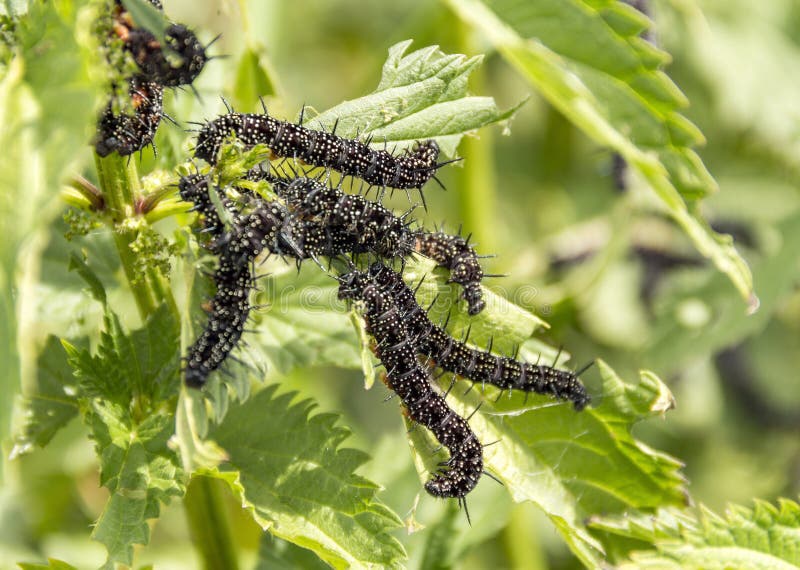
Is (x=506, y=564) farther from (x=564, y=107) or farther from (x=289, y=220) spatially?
(x=564, y=107)

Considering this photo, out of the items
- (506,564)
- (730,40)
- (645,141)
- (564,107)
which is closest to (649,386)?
(645,141)

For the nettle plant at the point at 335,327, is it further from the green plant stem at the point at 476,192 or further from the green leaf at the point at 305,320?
the green plant stem at the point at 476,192

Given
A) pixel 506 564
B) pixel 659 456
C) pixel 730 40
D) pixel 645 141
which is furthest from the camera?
pixel 730 40

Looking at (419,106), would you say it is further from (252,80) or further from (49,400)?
(49,400)

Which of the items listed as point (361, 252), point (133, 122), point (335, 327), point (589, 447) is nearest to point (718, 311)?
point (589, 447)

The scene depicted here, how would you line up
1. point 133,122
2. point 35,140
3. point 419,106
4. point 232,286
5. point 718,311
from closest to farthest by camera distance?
point 35,140, point 133,122, point 232,286, point 419,106, point 718,311

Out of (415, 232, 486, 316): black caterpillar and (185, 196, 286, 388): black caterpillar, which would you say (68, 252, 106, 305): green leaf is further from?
(415, 232, 486, 316): black caterpillar
